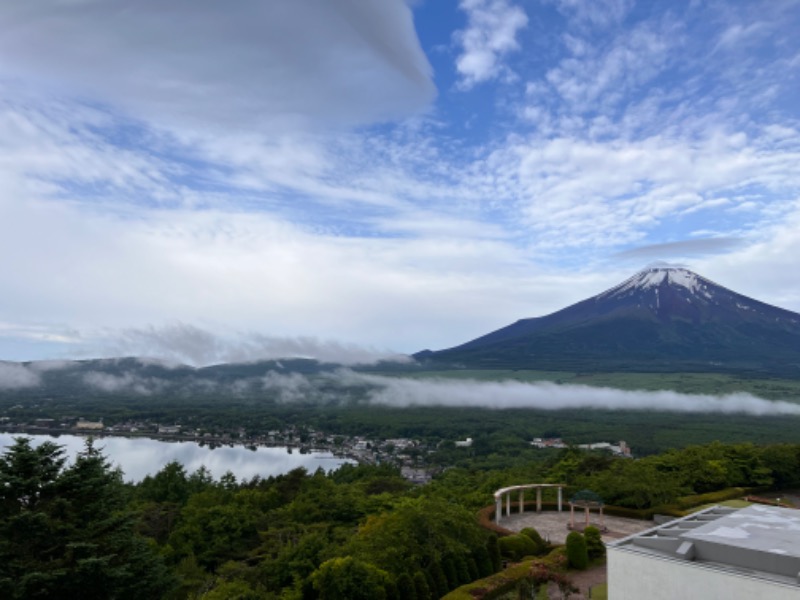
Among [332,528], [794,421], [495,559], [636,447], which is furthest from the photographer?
[794,421]

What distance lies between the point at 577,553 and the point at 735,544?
6.23m

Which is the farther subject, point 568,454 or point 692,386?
point 692,386

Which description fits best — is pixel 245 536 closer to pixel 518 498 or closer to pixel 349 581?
pixel 349 581

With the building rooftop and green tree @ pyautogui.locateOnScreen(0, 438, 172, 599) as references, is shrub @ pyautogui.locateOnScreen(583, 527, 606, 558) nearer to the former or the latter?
the building rooftop

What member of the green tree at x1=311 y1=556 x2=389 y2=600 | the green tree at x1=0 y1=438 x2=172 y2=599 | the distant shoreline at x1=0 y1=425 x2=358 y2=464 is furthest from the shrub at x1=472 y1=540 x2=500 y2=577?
the distant shoreline at x1=0 y1=425 x2=358 y2=464

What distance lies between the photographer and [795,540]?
10867 mm

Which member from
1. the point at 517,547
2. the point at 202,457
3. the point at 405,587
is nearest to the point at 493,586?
the point at 405,587

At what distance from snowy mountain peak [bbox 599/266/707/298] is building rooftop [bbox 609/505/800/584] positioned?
6577 inches

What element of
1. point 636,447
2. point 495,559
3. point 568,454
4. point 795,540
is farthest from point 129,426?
point 795,540

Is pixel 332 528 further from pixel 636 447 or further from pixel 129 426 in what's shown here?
pixel 129 426

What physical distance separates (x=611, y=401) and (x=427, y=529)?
99.4 m

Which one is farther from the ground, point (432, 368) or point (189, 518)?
point (432, 368)

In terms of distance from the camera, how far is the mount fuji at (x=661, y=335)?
13112cm

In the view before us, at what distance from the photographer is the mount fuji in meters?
131
